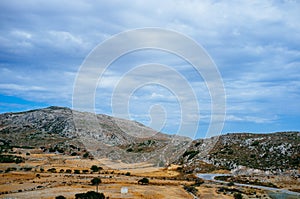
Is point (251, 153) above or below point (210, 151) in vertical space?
below

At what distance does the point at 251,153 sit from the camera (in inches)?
4535

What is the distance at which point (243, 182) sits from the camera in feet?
291

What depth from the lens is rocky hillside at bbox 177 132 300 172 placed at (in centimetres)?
10125

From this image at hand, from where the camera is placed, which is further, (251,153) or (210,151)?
(210,151)

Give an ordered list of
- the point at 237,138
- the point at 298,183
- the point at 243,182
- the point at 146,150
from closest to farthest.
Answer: the point at 298,183, the point at 243,182, the point at 237,138, the point at 146,150

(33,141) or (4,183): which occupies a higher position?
(33,141)

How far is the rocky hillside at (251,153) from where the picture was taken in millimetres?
101250

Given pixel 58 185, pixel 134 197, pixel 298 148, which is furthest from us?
pixel 298 148

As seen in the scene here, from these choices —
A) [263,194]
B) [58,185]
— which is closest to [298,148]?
[263,194]

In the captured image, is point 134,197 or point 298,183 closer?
point 134,197

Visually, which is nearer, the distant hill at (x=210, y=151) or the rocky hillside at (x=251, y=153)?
the rocky hillside at (x=251, y=153)

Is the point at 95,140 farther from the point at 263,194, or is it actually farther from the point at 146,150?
the point at 263,194

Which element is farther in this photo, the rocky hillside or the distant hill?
the distant hill

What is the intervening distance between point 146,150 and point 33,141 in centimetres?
7373
